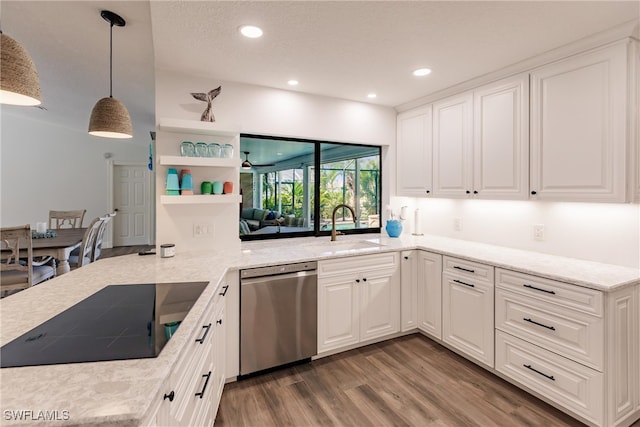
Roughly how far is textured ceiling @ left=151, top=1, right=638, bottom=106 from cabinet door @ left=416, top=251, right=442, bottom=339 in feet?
5.38

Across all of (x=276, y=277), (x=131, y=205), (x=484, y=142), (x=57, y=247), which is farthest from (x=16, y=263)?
(x=131, y=205)

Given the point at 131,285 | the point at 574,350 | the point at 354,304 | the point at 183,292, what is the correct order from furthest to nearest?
1. the point at 354,304
2. the point at 574,350
3. the point at 131,285
4. the point at 183,292

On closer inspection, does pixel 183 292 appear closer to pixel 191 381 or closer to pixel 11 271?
pixel 191 381

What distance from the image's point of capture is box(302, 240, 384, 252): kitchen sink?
2967 millimetres

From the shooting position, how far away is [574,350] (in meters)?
1.88

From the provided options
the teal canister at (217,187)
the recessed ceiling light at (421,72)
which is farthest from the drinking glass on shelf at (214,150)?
the recessed ceiling light at (421,72)

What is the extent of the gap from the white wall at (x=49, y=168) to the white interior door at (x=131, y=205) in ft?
0.78

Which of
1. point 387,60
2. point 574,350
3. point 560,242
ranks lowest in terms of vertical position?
point 574,350

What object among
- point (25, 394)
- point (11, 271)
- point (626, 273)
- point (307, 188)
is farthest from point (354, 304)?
point (11, 271)

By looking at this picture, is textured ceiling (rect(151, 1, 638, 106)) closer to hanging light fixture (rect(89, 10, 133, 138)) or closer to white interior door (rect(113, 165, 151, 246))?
hanging light fixture (rect(89, 10, 133, 138))

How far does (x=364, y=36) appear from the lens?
205 centimetres

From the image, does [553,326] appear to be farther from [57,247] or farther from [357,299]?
[57,247]

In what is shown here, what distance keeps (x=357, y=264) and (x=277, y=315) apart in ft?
2.63

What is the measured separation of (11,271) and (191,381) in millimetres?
3305
